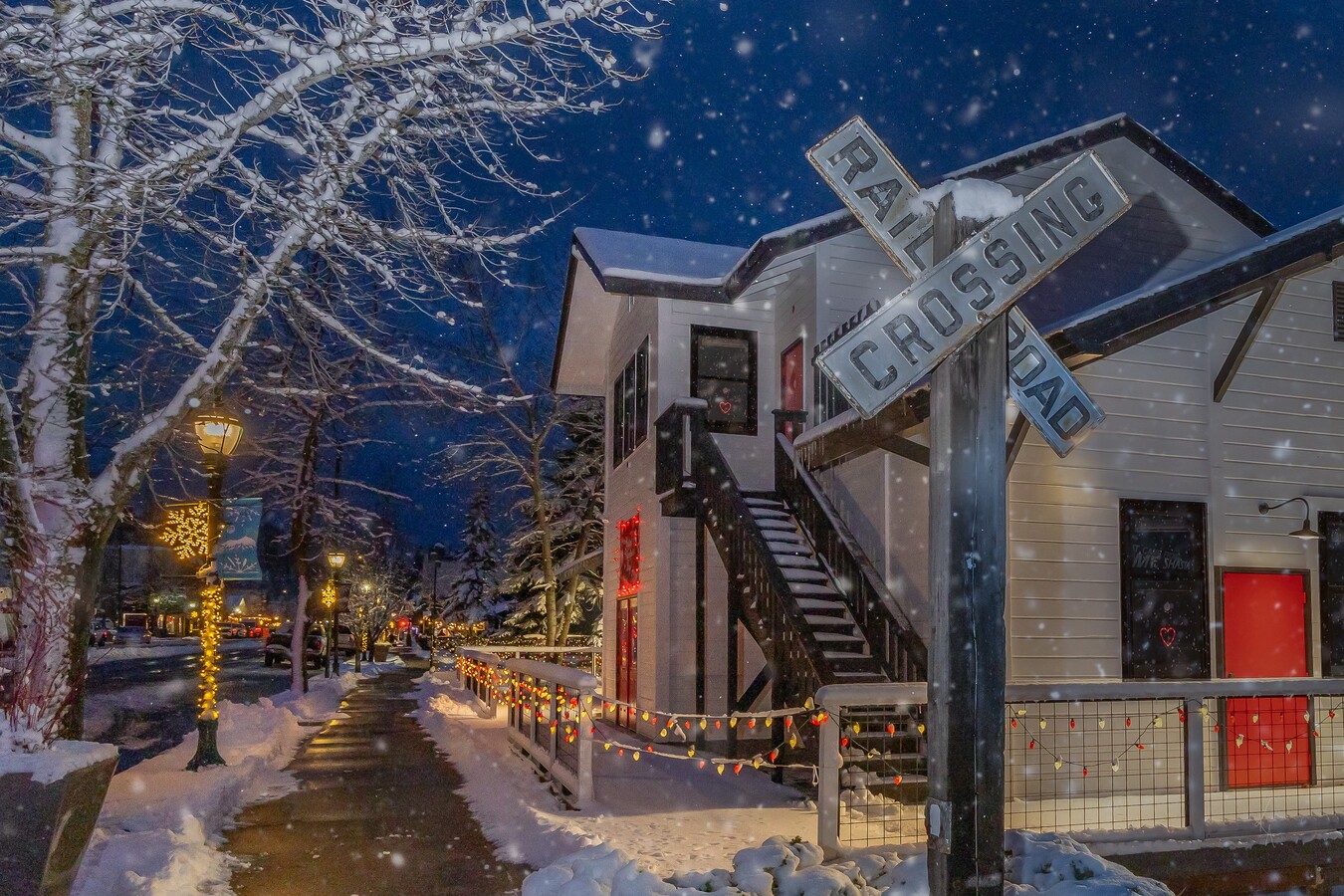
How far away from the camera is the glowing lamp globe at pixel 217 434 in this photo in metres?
11.0

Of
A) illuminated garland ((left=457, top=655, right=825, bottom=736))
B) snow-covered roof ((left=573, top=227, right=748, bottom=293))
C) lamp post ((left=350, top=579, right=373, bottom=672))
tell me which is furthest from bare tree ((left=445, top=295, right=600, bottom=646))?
lamp post ((left=350, top=579, right=373, bottom=672))

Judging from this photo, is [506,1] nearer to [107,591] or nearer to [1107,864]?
[1107,864]

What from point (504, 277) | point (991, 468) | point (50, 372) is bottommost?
point (991, 468)

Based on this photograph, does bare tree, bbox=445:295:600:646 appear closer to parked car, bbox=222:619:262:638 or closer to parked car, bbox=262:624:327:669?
parked car, bbox=262:624:327:669

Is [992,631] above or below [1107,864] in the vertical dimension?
above

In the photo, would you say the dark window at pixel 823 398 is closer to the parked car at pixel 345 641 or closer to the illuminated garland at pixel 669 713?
the illuminated garland at pixel 669 713

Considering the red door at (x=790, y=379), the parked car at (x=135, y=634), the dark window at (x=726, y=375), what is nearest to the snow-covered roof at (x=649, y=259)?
the dark window at (x=726, y=375)

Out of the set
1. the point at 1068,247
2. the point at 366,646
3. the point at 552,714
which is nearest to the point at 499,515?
the point at 366,646

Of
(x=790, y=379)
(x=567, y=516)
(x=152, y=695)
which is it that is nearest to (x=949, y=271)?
(x=790, y=379)

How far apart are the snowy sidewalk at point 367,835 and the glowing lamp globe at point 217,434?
13.0ft

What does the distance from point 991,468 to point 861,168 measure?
4.91 ft

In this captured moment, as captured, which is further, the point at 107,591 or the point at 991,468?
the point at 107,591

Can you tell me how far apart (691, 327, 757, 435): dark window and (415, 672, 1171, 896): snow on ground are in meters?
5.24

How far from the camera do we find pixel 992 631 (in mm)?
4379
